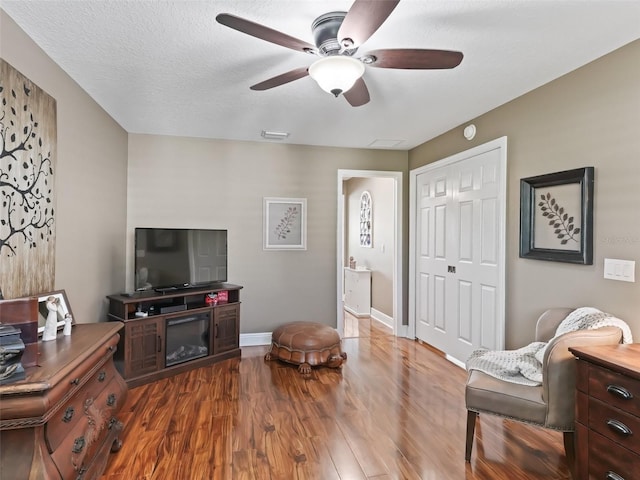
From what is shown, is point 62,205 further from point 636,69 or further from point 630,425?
point 636,69

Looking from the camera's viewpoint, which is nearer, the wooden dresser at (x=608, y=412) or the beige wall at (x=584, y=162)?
the wooden dresser at (x=608, y=412)

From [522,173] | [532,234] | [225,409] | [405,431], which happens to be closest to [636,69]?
[522,173]

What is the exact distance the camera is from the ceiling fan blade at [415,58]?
177 centimetres

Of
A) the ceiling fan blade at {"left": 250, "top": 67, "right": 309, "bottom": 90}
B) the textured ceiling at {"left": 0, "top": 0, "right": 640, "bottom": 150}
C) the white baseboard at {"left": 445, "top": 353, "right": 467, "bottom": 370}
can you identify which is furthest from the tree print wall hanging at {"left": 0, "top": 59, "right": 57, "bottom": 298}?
the white baseboard at {"left": 445, "top": 353, "right": 467, "bottom": 370}

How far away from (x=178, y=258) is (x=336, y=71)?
262 centimetres

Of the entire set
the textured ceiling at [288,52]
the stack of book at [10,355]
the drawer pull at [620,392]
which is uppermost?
the textured ceiling at [288,52]

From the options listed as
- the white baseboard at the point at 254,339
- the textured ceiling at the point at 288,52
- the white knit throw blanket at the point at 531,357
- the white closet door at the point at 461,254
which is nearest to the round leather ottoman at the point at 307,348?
the white baseboard at the point at 254,339

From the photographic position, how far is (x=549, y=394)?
1991 mm

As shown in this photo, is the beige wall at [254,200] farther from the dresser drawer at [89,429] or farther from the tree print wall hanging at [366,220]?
the dresser drawer at [89,429]

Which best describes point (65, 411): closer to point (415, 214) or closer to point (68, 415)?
point (68, 415)

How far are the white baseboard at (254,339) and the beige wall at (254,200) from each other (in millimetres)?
62

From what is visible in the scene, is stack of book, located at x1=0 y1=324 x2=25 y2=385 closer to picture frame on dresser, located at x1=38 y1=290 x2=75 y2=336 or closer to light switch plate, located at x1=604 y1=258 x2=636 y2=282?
picture frame on dresser, located at x1=38 y1=290 x2=75 y2=336

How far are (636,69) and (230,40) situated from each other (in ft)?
7.91

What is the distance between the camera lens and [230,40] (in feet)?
7.05
